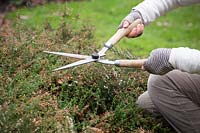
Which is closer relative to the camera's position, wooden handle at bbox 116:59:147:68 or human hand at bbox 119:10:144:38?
wooden handle at bbox 116:59:147:68

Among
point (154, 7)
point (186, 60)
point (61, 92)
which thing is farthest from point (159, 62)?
point (61, 92)

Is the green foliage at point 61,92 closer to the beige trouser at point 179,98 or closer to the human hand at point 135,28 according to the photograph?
the beige trouser at point 179,98

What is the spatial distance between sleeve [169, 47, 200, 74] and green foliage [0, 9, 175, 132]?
53cm

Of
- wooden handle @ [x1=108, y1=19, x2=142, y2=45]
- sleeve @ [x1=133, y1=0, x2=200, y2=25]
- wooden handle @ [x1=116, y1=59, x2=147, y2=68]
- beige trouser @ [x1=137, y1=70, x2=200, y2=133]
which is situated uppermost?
sleeve @ [x1=133, y1=0, x2=200, y2=25]

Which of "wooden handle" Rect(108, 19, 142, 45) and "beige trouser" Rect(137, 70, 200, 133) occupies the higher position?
"wooden handle" Rect(108, 19, 142, 45)

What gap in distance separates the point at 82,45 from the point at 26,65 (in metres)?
0.73

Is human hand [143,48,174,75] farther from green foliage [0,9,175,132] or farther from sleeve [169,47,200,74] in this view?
green foliage [0,9,175,132]

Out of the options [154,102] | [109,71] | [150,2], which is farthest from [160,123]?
[150,2]

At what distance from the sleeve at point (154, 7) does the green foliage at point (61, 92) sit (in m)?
0.48

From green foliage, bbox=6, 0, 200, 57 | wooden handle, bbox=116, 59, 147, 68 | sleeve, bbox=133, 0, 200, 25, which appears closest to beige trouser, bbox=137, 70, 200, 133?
wooden handle, bbox=116, 59, 147, 68

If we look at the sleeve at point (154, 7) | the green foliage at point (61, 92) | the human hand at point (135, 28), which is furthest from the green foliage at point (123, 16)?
the human hand at point (135, 28)

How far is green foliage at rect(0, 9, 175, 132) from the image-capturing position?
9.25ft

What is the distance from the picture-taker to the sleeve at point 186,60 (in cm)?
284

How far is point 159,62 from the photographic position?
2.90 m
